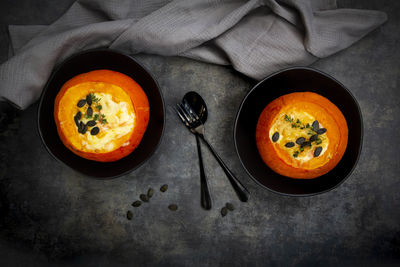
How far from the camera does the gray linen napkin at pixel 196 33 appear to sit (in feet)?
5.45

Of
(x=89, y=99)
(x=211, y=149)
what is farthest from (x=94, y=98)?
(x=211, y=149)

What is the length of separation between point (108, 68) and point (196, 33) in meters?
0.53

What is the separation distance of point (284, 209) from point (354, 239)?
47cm

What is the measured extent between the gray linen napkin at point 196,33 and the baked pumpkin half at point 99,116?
0.81 ft

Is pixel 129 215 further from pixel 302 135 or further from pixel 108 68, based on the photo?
pixel 302 135

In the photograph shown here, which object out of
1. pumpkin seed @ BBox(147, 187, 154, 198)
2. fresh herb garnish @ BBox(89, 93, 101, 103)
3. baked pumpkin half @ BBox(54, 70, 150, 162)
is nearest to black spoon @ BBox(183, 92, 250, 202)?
baked pumpkin half @ BBox(54, 70, 150, 162)

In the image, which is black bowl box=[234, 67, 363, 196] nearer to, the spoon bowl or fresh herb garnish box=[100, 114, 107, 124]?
the spoon bowl

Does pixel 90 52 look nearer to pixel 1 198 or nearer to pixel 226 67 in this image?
pixel 226 67

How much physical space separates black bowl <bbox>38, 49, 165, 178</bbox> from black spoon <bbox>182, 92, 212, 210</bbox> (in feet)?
0.74

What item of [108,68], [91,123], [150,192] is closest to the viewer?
[91,123]

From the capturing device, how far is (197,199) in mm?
1815

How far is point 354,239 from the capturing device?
72.6 inches

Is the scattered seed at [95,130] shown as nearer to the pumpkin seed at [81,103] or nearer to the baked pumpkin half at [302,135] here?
the pumpkin seed at [81,103]

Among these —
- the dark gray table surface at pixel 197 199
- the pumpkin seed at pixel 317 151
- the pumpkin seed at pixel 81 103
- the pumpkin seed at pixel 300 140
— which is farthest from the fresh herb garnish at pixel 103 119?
the pumpkin seed at pixel 317 151
